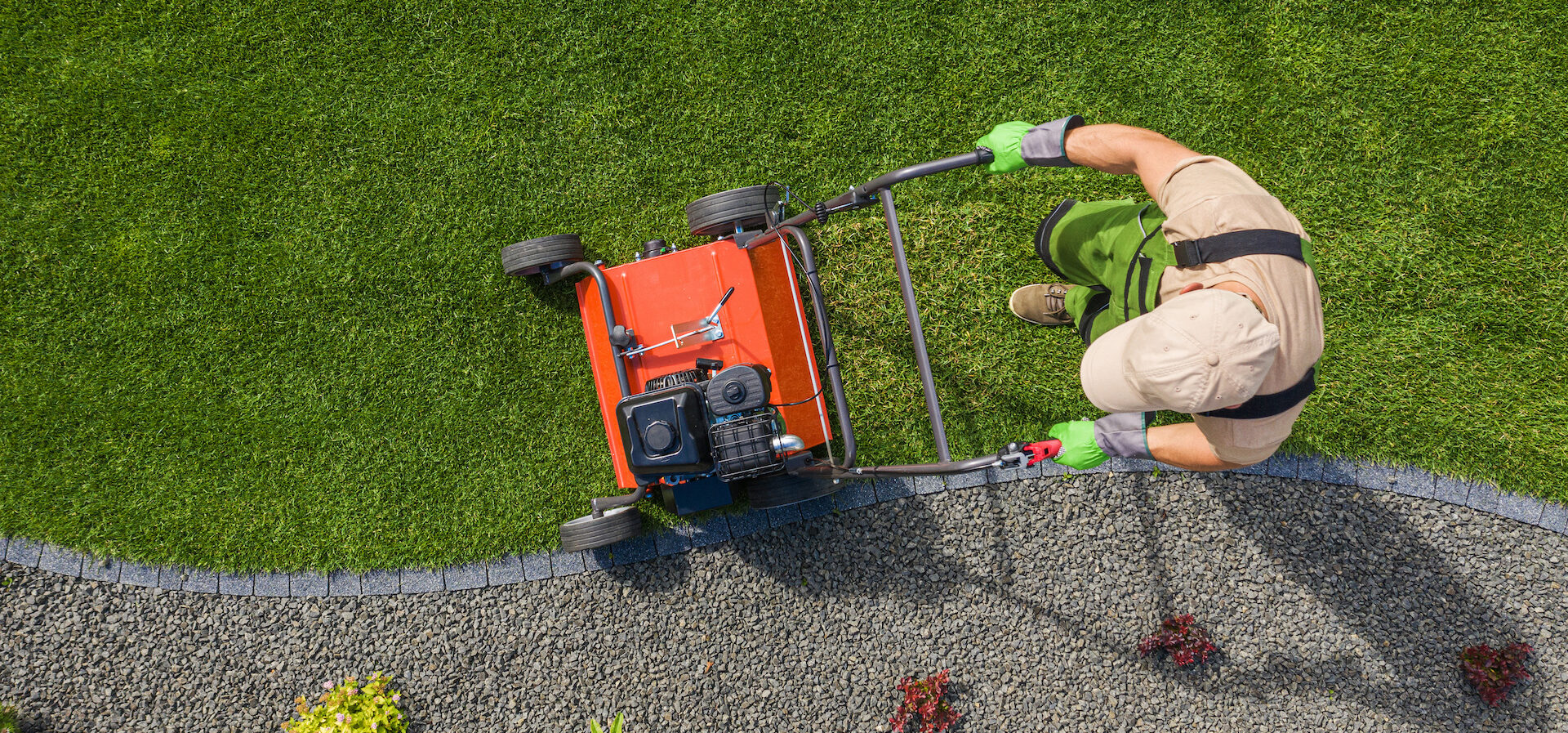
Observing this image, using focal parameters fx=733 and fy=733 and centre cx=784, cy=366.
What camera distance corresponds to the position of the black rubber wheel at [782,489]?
420cm

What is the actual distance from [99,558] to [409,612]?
80.3 inches

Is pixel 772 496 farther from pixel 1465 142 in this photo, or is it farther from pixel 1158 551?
pixel 1465 142

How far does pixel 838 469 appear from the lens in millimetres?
3814

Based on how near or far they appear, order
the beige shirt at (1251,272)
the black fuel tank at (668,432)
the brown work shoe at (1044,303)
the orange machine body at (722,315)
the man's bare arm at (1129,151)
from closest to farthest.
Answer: the beige shirt at (1251,272), the man's bare arm at (1129,151), the black fuel tank at (668,432), the orange machine body at (722,315), the brown work shoe at (1044,303)

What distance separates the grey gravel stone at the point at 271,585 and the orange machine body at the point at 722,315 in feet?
8.76

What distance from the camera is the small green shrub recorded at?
447 centimetres

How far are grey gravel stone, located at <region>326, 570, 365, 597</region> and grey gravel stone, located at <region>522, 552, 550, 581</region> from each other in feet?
3.48

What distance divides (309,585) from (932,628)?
4037 mm

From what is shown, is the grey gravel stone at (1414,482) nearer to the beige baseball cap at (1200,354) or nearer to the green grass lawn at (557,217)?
the green grass lawn at (557,217)

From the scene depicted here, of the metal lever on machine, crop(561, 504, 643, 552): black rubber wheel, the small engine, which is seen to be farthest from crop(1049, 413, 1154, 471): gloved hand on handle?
crop(561, 504, 643, 552): black rubber wheel

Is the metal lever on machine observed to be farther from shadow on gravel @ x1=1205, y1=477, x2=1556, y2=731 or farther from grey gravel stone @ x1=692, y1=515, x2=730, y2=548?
shadow on gravel @ x1=1205, y1=477, x2=1556, y2=731

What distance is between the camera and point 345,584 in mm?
4754

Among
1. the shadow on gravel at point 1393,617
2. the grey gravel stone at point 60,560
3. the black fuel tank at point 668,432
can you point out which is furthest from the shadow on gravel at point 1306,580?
the grey gravel stone at point 60,560

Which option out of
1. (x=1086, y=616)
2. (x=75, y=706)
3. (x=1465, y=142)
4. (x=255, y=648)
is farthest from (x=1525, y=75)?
(x=75, y=706)
